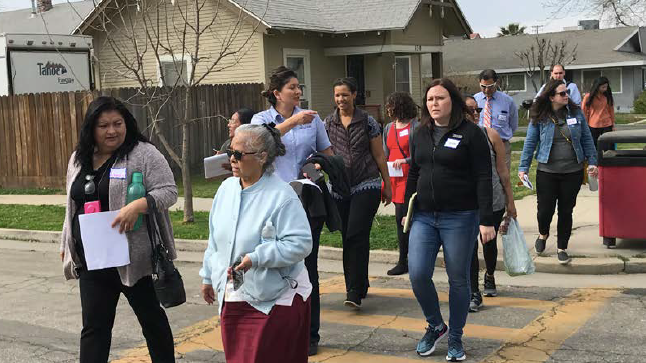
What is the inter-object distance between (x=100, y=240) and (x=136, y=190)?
0.34 metres

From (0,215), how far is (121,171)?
10156 millimetres

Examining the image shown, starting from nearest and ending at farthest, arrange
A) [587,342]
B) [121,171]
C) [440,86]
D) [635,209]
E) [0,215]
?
[121,171] → [440,86] → [587,342] → [635,209] → [0,215]

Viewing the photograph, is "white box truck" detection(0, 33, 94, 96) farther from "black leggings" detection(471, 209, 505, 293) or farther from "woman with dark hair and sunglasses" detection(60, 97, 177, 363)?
"woman with dark hair and sunglasses" detection(60, 97, 177, 363)

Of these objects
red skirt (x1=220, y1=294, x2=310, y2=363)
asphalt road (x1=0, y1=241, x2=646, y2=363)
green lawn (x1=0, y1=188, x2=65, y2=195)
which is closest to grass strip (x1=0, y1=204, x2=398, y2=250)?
asphalt road (x1=0, y1=241, x2=646, y2=363)

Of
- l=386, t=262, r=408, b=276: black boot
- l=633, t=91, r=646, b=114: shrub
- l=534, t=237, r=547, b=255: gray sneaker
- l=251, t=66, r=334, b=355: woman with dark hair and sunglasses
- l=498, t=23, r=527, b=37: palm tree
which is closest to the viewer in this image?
l=251, t=66, r=334, b=355: woman with dark hair and sunglasses

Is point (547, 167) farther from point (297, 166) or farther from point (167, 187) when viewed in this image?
point (167, 187)

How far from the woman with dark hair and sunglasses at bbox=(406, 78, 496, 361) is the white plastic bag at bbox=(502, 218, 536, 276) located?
2.63 feet

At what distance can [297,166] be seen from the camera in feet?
18.7

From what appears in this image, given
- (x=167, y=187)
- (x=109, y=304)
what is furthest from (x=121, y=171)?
(x=109, y=304)

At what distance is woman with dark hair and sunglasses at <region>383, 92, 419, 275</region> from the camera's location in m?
8.00

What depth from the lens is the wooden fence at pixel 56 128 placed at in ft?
54.6

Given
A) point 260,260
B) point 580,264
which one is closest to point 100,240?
point 260,260

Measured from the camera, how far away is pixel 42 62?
61.6ft

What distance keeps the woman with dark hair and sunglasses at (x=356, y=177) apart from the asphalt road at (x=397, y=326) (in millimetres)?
408
